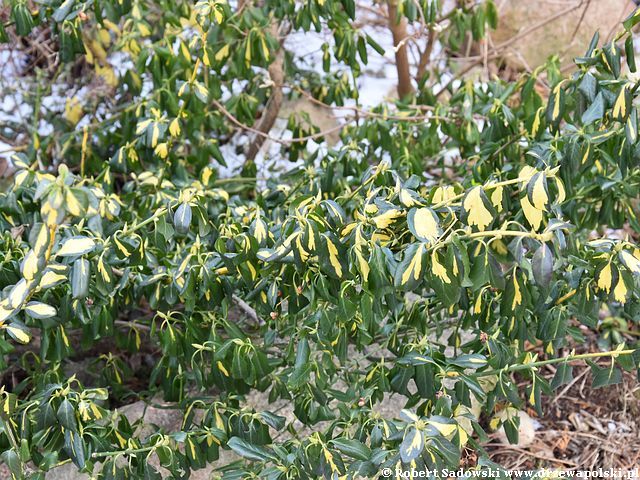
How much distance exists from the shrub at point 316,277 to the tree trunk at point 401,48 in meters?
0.65

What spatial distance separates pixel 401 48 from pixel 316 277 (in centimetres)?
168

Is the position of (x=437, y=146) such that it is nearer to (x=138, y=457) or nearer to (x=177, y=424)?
(x=177, y=424)

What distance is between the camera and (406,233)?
1.35 meters

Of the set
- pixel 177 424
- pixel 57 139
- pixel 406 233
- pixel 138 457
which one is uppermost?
pixel 406 233

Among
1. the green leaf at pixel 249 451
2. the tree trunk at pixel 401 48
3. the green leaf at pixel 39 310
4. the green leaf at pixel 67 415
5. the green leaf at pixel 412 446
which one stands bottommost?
the green leaf at pixel 249 451

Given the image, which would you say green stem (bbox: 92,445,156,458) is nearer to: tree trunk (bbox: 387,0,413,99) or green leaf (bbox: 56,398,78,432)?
green leaf (bbox: 56,398,78,432)

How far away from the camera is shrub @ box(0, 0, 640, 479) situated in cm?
122

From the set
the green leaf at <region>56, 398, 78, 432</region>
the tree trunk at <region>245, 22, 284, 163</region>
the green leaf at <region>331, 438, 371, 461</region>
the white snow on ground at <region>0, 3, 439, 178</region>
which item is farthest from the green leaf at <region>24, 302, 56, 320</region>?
the tree trunk at <region>245, 22, 284, 163</region>

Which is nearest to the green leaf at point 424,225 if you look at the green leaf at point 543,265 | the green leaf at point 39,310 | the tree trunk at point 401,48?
the green leaf at point 543,265

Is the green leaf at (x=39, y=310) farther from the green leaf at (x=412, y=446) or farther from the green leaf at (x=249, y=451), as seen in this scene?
the green leaf at (x=412, y=446)

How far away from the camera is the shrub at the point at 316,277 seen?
1222mm

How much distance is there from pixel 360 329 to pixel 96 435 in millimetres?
563

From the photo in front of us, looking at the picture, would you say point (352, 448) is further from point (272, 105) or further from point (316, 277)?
point (272, 105)

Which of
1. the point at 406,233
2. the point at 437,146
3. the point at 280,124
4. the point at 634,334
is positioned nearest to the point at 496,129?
the point at 437,146
